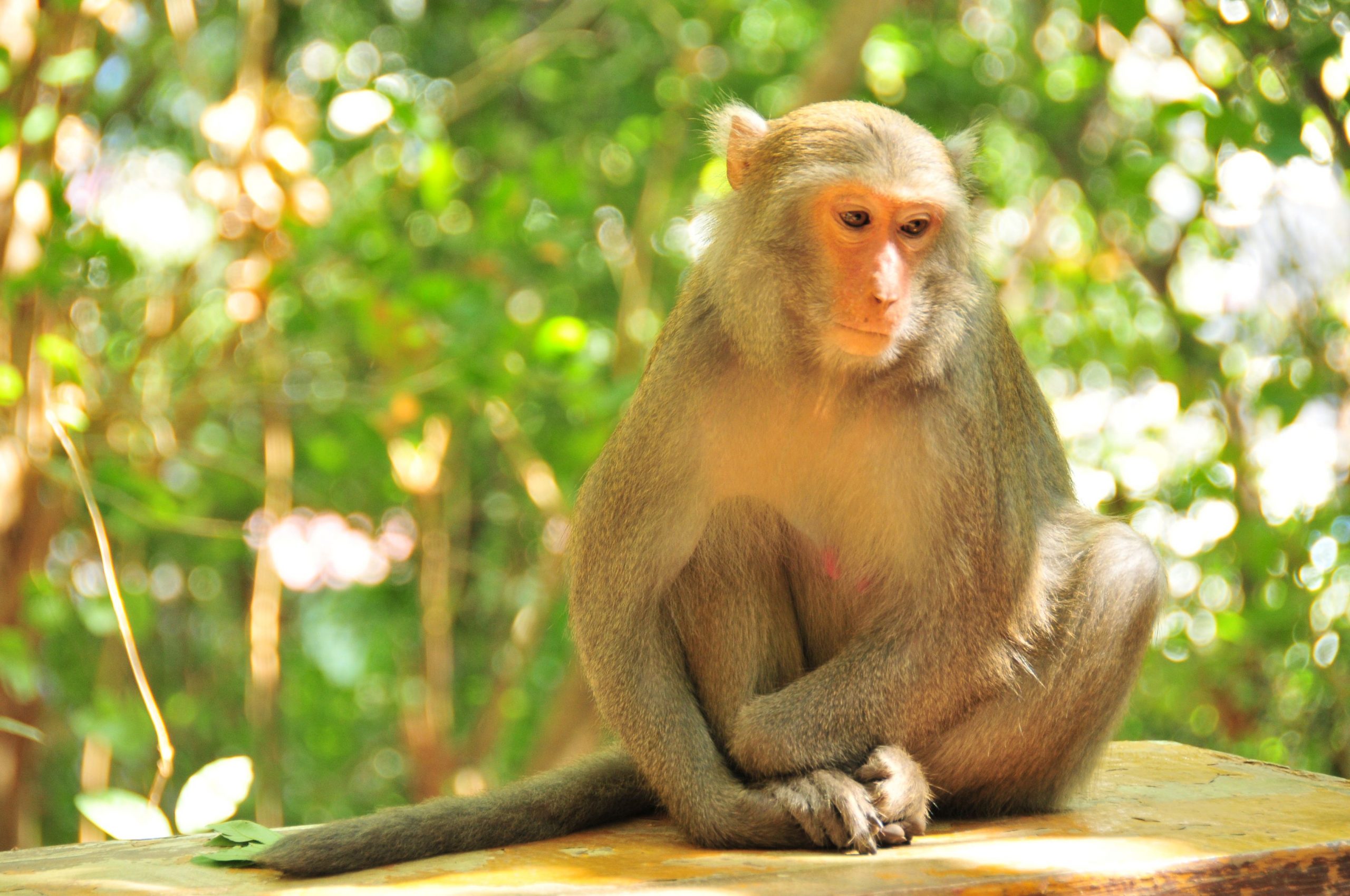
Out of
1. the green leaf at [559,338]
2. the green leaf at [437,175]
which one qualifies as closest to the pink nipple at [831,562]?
the green leaf at [559,338]

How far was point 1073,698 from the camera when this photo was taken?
127 inches

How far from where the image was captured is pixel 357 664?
29.9 feet

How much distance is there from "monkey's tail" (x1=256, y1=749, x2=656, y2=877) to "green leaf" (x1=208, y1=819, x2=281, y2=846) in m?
0.09

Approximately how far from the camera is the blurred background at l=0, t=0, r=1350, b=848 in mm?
4969

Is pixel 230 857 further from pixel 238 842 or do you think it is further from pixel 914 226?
pixel 914 226

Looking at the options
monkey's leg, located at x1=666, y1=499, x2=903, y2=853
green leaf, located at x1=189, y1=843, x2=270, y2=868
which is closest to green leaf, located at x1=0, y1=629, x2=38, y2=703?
green leaf, located at x1=189, y1=843, x2=270, y2=868

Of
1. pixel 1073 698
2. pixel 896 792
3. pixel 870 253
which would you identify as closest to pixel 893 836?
pixel 896 792

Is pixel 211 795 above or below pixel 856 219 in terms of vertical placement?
below

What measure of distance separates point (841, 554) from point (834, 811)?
68cm

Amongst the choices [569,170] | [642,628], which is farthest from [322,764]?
[642,628]

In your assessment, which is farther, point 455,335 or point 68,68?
point 455,335

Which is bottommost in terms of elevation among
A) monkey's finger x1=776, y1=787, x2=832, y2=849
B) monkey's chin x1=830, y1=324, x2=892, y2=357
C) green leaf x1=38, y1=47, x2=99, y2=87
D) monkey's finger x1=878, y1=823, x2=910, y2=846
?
monkey's finger x1=878, y1=823, x2=910, y2=846

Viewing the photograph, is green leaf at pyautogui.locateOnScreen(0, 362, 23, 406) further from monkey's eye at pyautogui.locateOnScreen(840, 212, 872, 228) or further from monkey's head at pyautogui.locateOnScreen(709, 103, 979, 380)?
monkey's eye at pyautogui.locateOnScreen(840, 212, 872, 228)

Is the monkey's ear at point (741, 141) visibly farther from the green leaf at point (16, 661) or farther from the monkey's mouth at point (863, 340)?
the green leaf at point (16, 661)
